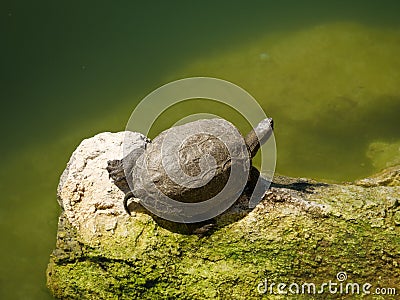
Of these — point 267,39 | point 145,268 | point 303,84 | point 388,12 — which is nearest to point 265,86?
point 303,84

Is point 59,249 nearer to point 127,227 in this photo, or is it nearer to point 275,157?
point 127,227

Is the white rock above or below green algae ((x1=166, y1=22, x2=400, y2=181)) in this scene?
below

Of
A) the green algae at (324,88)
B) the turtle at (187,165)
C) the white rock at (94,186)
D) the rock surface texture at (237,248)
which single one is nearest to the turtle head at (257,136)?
the turtle at (187,165)

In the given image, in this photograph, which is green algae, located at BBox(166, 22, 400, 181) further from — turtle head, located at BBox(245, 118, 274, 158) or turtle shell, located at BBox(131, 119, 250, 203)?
turtle shell, located at BBox(131, 119, 250, 203)

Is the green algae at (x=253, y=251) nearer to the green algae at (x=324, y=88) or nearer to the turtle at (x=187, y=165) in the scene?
the turtle at (x=187, y=165)

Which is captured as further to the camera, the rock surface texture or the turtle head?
the turtle head

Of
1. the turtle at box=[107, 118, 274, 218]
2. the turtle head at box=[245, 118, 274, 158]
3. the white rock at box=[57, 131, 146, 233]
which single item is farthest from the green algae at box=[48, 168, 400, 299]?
the turtle head at box=[245, 118, 274, 158]

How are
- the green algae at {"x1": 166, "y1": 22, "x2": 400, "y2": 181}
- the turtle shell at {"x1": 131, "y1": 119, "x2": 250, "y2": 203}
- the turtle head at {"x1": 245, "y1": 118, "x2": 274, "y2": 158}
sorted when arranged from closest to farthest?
the turtle shell at {"x1": 131, "y1": 119, "x2": 250, "y2": 203}, the turtle head at {"x1": 245, "y1": 118, "x2": 274, "y2": 158}, the green algae at {"x1": 166, "y1": 22, "x2": 400, "y2": 181}
